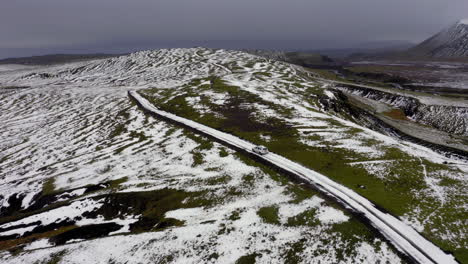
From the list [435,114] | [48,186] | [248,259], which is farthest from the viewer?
[435,114]

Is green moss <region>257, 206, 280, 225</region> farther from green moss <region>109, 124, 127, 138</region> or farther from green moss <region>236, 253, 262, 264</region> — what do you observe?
green moss <region>109, 124, 127, 138</region>

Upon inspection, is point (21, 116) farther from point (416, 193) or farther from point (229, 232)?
point (416, 193)

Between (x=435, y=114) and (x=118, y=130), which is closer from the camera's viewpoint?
(x=118, y=130)

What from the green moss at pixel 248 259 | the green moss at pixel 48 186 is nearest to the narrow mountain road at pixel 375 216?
the green moss at pixel 248 259

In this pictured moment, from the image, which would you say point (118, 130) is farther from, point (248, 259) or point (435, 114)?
point (435, 114)

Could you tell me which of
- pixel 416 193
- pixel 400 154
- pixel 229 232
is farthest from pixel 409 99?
pixel 229 232

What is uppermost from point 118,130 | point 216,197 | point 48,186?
point 118,130

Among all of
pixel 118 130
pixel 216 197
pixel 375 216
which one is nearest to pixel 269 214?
pixel 216 197

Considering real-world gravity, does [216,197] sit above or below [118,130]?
below

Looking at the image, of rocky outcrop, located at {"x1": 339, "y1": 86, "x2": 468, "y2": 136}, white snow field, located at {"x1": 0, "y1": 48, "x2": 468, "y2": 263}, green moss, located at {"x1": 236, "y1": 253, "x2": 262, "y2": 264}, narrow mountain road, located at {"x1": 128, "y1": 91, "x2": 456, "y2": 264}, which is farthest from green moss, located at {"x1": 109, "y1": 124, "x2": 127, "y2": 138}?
rocky outcrop, located at {"x1": 339, "y1": 86, "x2": 468, "y2": 136}
